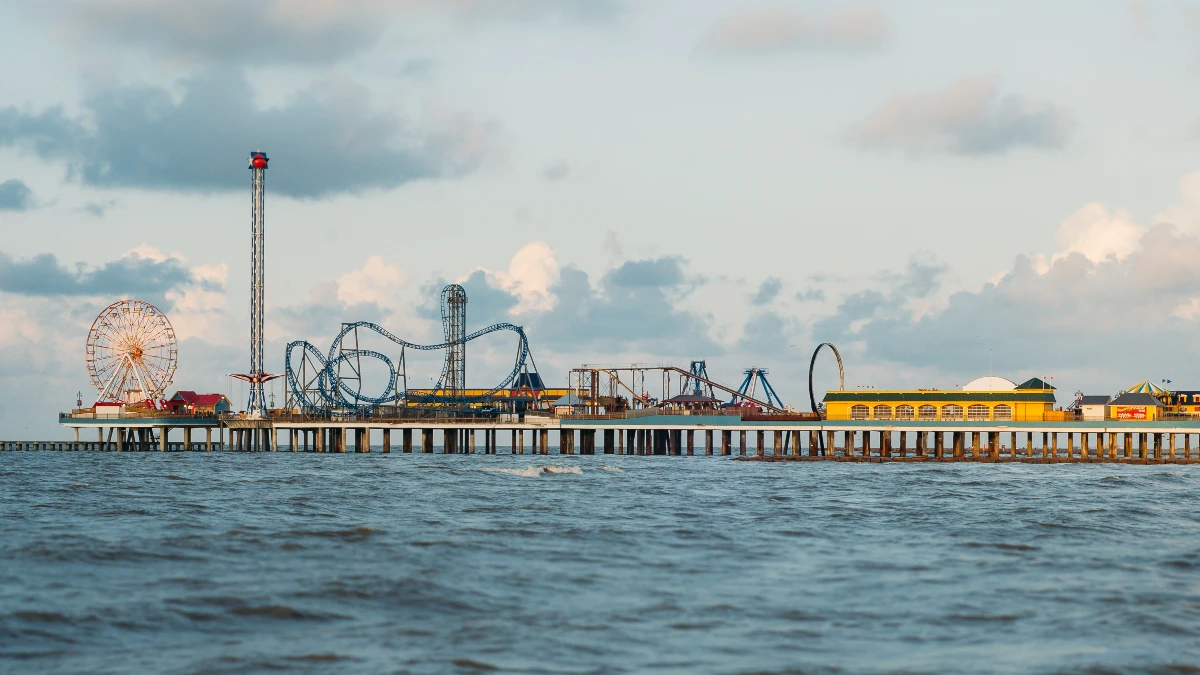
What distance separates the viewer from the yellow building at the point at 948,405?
10838 centimetres

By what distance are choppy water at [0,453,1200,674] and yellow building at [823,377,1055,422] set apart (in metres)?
56.1

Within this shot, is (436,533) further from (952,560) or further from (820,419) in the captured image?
(820,419)

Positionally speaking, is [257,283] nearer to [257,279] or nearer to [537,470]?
[257,279]

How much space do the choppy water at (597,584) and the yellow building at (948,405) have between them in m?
56.1

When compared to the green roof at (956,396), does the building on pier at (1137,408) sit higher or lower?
lower

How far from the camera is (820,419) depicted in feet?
369

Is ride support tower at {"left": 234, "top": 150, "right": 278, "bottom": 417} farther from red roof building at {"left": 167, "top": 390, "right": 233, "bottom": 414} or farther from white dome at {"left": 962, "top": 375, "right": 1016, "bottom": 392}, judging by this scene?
white dome at {"left": 962, "top": 375, "right": 1016, "bottom": 392}

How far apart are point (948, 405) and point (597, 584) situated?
87.8m

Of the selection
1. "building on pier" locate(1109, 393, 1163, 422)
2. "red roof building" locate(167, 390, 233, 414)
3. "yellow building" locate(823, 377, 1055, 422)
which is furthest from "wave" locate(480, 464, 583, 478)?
"red roof building" locate(167, 390, 233, 414)

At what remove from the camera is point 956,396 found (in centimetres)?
10912

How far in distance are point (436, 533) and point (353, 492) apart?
21.3 meters

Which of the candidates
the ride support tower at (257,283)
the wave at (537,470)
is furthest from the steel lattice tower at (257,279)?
the wave at (537,470)

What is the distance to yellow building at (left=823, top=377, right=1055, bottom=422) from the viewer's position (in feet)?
356

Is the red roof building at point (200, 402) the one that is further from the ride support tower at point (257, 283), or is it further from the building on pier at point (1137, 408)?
the building on pier at point (1137, 408)
